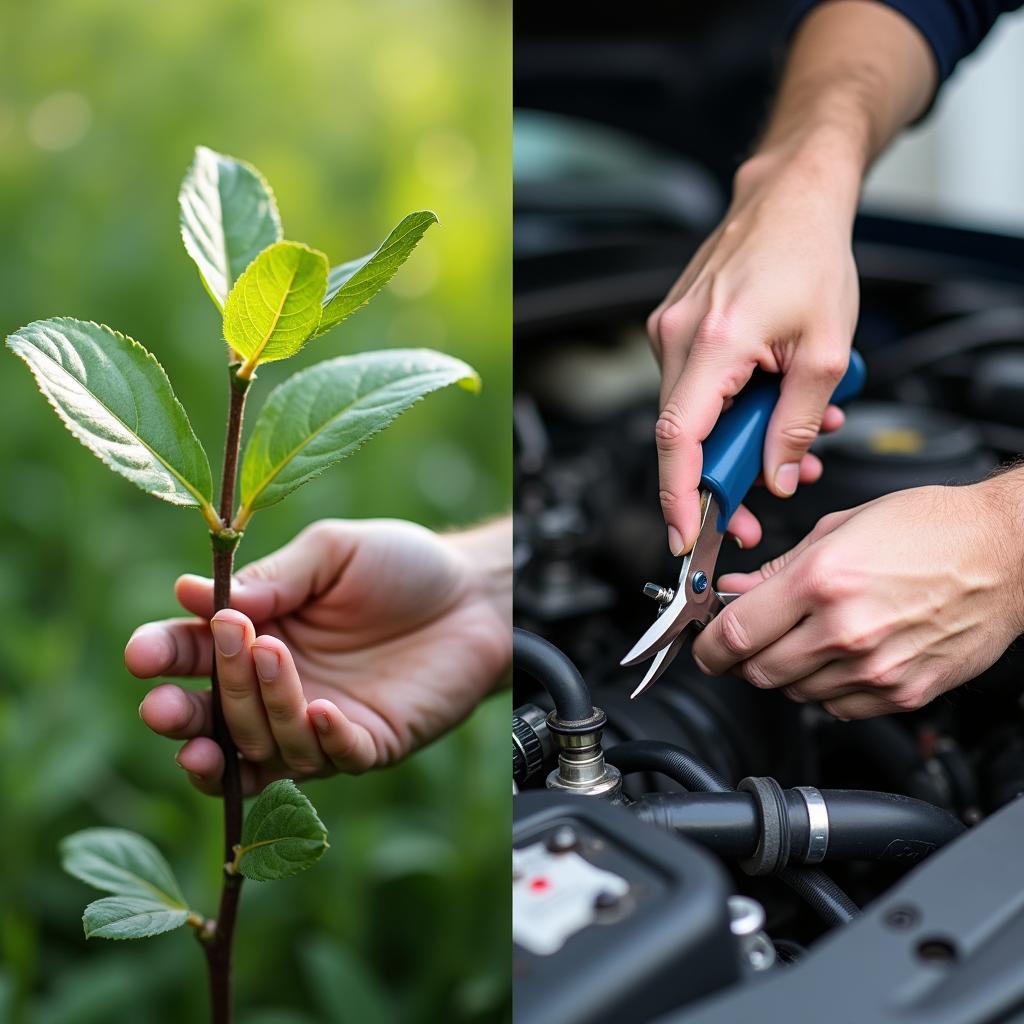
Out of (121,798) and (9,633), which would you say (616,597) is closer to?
(121,798)

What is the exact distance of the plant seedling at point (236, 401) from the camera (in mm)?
615

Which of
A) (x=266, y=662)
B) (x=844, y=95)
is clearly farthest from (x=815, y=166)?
(x=266, y=662)

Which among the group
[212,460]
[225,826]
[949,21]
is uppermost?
[949,21]

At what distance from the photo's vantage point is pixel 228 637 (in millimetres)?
684

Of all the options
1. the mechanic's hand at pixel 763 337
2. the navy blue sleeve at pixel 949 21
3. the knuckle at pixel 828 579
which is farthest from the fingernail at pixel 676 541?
the navy blue sleeve at pixel 949 21

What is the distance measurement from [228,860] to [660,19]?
1.88m

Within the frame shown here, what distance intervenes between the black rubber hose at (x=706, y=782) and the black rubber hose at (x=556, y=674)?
0.23ft

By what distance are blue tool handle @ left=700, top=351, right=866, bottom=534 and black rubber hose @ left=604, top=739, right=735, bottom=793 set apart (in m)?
0.20

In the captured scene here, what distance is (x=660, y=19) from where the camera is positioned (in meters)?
2.18

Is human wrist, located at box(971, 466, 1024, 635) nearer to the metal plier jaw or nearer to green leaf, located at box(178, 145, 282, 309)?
the metal plier jaw

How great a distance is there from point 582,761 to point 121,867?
32cm

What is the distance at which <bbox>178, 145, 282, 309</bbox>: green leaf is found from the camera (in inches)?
28.0

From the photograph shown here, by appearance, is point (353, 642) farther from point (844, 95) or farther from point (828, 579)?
point (844, 95)

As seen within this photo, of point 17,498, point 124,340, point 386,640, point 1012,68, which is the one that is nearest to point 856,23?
point 386,640
